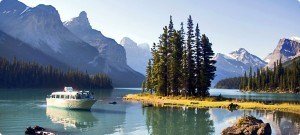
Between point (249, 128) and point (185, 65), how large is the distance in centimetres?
7145

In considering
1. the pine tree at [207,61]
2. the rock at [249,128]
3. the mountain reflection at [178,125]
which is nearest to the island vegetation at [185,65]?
the pine tree at [207,61]

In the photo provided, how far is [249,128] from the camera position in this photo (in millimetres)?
42188

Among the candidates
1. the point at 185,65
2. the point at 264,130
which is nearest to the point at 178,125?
the point at 264,130

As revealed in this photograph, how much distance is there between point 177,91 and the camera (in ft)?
382

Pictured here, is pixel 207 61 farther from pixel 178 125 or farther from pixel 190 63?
pixel 178 125

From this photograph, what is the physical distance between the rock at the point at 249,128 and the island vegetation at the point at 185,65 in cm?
6470

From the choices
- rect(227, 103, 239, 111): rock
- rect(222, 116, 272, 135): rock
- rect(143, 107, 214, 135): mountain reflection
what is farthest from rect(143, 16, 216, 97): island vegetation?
rect(222, 116, 272, 135): rock

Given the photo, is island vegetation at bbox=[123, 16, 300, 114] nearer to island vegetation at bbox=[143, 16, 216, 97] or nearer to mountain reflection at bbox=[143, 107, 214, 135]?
island vegetation at bbox=[143, 16, 216, 97]

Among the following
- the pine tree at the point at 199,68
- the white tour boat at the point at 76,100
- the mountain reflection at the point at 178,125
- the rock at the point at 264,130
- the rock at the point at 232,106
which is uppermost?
the pine tree at the point at 199,68

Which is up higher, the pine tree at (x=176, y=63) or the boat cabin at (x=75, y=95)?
the pine tree at (x=176, y=63)

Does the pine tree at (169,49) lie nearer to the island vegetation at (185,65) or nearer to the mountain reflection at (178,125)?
the island vegetation at (185,65)

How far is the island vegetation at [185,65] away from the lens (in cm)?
11156

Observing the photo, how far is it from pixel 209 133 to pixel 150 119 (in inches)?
685

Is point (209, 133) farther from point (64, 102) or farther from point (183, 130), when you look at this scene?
point (64, 102)
